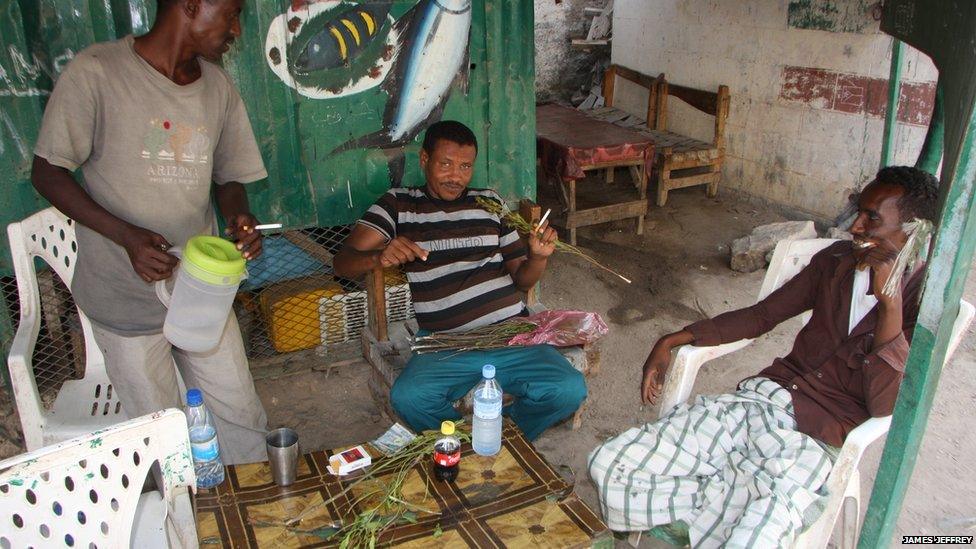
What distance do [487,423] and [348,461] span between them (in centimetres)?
47

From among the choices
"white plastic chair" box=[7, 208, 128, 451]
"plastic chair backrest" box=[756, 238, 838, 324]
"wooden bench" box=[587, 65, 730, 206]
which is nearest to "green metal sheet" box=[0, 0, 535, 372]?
"white plastic chair" box=[7, 208, 128, 451]

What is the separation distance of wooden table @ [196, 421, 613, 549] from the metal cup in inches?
1.2

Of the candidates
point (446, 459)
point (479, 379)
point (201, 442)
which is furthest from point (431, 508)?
point (479, 379)

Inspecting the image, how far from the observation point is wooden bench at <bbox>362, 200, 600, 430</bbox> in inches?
144

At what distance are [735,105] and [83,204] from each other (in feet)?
20.3

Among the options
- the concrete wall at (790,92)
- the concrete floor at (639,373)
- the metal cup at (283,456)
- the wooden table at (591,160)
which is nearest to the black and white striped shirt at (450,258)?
the concrete floor at (639,373)

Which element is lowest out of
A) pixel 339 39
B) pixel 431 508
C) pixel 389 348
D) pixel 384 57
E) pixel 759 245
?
pixel 759 245

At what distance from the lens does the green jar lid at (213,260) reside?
7.42 ft

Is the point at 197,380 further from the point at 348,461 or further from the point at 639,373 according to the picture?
the point at 639,373

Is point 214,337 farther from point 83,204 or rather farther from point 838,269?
Answer: point 838,269

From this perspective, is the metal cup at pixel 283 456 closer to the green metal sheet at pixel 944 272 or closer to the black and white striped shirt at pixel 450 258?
the black and white striped shirt at pixel 450 258

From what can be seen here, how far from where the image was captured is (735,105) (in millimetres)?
7207

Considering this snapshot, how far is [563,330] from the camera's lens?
3.59 m

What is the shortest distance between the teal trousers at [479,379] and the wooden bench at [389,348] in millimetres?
289
